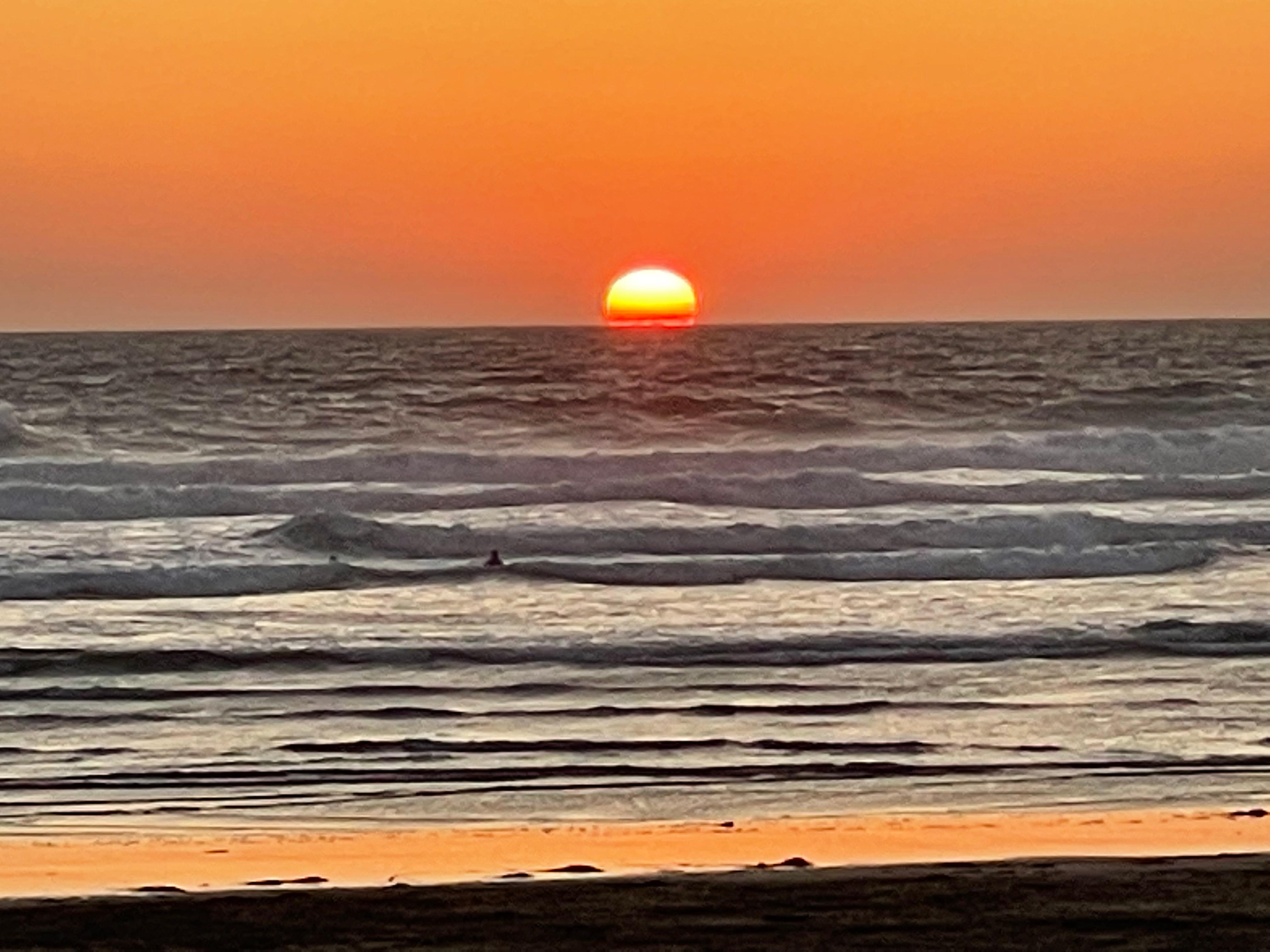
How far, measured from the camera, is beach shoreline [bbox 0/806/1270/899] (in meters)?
1.13

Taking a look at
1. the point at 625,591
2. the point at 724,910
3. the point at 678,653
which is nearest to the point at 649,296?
the point at 625,591

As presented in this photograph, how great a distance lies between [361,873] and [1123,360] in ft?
28.0

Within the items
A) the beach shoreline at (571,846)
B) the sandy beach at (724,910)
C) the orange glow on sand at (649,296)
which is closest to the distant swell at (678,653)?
the beach shoreline at (571,846)

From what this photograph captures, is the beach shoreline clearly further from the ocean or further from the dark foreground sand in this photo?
the dark foreground sand

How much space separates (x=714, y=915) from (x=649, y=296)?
4.44 meters

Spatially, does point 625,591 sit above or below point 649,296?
below

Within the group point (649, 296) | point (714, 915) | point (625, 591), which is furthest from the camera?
point (649, 296)

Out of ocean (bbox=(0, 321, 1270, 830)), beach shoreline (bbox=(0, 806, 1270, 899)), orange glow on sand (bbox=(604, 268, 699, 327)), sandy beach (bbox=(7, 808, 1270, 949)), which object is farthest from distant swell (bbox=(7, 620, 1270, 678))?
orange glow on sand (bbox=(604, 268, 699, 327))

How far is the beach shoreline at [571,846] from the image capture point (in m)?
1.13

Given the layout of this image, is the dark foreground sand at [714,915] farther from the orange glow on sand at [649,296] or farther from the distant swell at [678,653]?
the orange glow on sand at [649,296]

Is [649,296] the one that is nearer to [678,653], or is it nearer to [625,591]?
[625,591]

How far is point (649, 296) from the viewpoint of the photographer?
16.9 ft

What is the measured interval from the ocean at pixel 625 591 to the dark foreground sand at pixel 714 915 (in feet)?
2.18

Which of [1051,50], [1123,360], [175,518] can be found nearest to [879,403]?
[1123,360]
